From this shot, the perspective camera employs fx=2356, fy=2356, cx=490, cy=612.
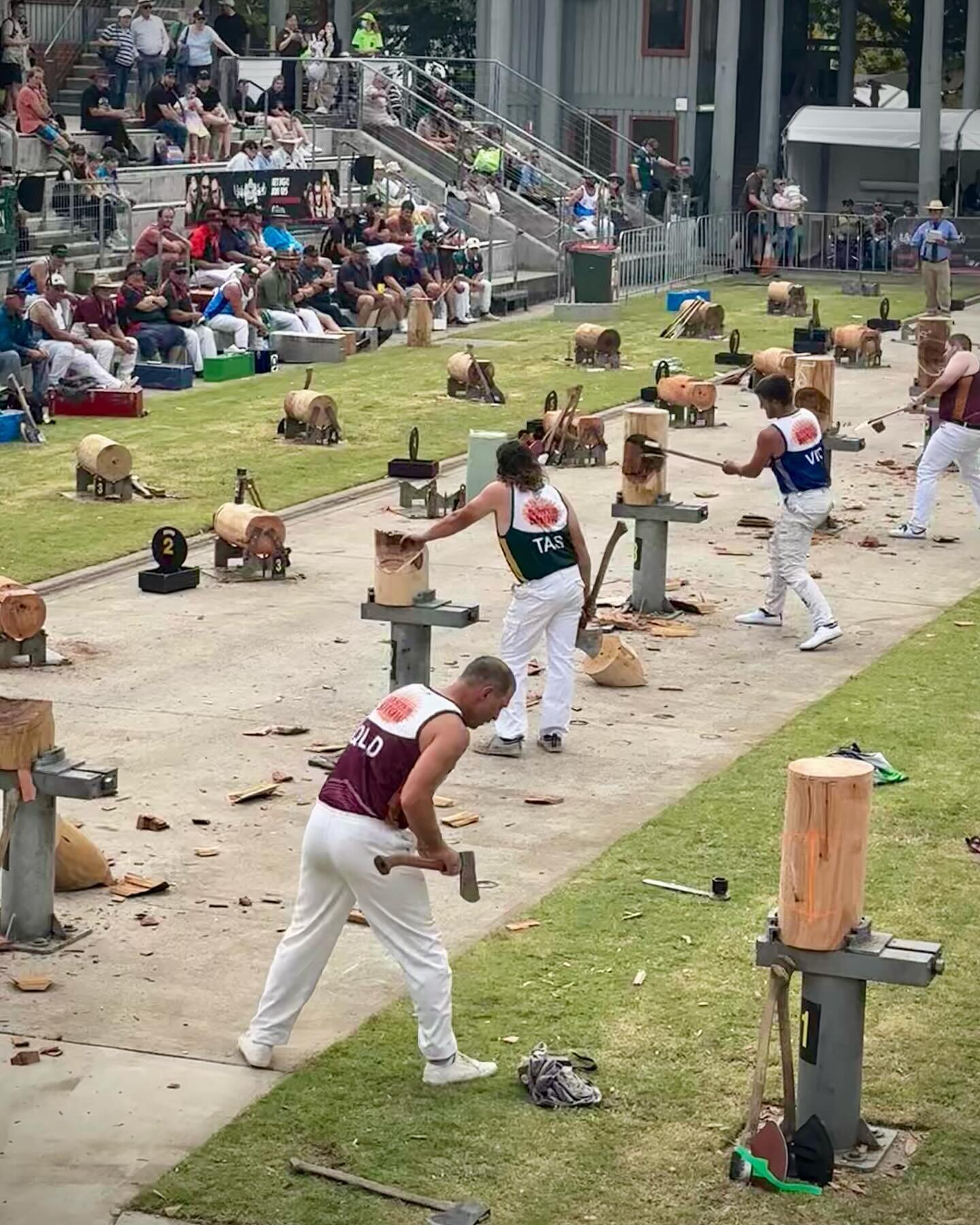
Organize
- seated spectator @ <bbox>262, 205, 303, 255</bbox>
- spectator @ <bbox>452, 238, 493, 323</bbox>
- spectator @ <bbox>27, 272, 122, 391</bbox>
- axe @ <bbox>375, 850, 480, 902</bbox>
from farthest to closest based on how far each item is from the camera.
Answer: spectator @ <bbox>452, 238, 493, 323</bbox>
seated spectator @ <bbox>262, 205, 303, 255</bbox>
spectator @ <bbox>27, 272, 122, 391</bbox>
axe @ <bbox>375, 850, 480, 902</bbox>

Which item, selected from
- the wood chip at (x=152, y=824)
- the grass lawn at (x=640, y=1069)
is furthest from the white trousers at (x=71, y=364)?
the grass lawn at (x=640, y=1069)

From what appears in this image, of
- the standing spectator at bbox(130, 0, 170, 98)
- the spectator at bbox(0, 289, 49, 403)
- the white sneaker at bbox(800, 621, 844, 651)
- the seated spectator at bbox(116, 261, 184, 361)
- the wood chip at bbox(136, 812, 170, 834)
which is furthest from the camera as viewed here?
the standing spectator at bbox(130, 0, 170, 98)

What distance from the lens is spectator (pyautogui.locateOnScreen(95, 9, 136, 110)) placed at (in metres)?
39.2

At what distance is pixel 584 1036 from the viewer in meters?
9.62

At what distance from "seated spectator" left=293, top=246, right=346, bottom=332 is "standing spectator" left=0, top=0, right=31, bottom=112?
5072 mm

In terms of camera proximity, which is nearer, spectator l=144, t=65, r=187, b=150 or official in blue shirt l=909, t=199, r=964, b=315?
spectator l=144, t=65, r=187, b=150

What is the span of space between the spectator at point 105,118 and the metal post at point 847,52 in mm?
22647

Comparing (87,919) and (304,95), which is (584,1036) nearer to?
(87,919)

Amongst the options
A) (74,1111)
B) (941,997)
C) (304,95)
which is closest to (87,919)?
(74,1111)

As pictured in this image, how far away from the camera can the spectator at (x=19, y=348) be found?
25250mm

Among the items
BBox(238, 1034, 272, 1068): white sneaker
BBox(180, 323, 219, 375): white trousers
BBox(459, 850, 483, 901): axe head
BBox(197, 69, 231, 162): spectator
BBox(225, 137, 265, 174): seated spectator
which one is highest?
BBox(197, 69, 231, 162): spectator

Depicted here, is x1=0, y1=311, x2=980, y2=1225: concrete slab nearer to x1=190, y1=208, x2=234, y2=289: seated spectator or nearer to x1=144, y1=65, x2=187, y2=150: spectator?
x1=190, y1=208, x2=234, y2=289: seated spectator

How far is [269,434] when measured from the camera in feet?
84.0

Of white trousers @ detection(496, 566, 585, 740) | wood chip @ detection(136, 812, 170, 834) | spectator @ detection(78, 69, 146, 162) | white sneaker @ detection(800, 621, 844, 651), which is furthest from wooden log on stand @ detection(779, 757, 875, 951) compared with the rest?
spectator @ detection(78, 69, 146, 162)
